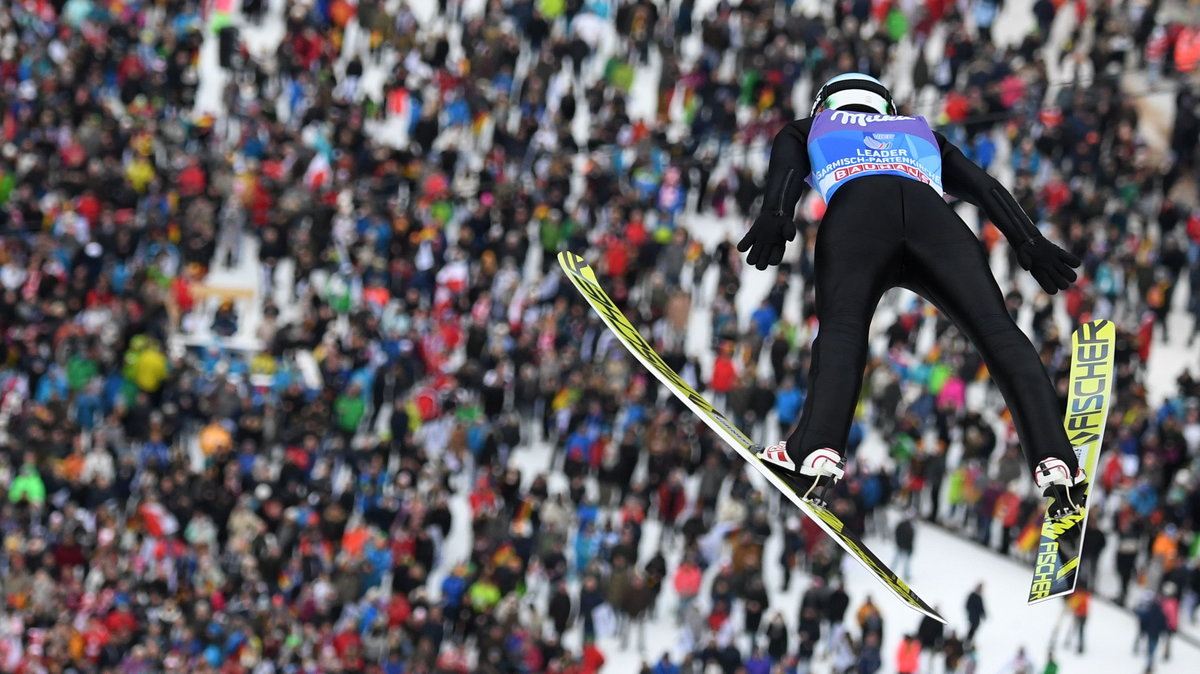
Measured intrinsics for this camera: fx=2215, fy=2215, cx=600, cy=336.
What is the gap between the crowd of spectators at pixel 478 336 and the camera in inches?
859

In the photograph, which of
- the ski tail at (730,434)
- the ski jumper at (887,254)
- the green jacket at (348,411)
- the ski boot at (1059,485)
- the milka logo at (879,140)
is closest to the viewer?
the ski boot at (1059,485)

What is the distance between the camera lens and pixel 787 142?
32.9ft

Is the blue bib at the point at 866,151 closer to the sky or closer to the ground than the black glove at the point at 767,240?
closer to the sky

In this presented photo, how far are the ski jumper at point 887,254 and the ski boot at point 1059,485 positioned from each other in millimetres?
54

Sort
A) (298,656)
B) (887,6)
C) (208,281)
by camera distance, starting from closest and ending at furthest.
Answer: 1. (298,656)
2. (208,281)
3. (887,6)

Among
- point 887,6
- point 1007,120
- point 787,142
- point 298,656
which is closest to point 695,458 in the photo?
point 298,656

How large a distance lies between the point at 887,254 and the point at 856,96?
0.89 m

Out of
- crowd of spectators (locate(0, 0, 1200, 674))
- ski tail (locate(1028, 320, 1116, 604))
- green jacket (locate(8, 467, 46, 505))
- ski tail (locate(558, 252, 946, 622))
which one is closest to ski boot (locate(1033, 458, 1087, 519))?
ski tail (locate(1028, 320, 1116, 604))

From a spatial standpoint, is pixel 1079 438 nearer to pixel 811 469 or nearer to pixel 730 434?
pixel 811 469

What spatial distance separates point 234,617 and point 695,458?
219 inches

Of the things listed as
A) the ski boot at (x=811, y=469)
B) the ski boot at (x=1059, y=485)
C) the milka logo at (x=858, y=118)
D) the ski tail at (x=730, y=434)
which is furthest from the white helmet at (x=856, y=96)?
the ski boot at (x=1059, y=485)

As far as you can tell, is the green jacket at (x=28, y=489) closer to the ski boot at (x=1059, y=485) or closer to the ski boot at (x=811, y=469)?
the ski boot at (x=811, y=469)

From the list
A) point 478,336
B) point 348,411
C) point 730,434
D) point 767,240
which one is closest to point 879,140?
point 767,240

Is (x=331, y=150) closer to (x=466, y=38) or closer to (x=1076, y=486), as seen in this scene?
(x=466, y=38)
